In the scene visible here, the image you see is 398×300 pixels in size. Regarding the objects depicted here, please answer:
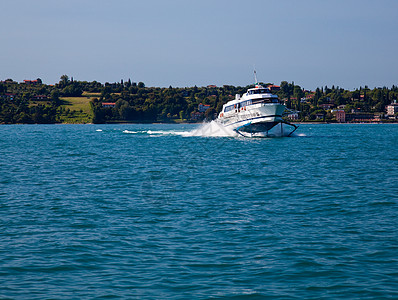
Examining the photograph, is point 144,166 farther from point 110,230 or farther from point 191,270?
point 191,270

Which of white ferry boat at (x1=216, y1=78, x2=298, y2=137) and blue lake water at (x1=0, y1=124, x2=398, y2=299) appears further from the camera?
white ferry boat at (x1=216, y1=78, x2=298, y2=137)

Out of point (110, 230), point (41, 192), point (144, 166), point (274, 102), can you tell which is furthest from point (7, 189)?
point (274, 102)

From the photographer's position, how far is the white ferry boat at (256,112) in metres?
73.6

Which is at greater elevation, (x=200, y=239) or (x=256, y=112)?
(x=256, y=112)

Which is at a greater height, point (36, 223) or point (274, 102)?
point (274, 102)

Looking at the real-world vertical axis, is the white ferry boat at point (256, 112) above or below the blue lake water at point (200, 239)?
above

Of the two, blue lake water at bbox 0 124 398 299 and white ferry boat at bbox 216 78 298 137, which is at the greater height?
white ferry boat at bbox 216 78 298 137

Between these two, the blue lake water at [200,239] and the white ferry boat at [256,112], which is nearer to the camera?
the blue lake water at [200,239]

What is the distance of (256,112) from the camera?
2936 inches

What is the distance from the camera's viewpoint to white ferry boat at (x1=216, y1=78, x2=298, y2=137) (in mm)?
73625

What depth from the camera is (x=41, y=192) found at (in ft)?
84.1

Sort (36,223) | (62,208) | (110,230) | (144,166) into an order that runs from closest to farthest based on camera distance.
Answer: (110,230)
(36,223)
(62,208)
(144,166)

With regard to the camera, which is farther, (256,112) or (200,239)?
(256,112)

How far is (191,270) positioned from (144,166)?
94.1 ft
